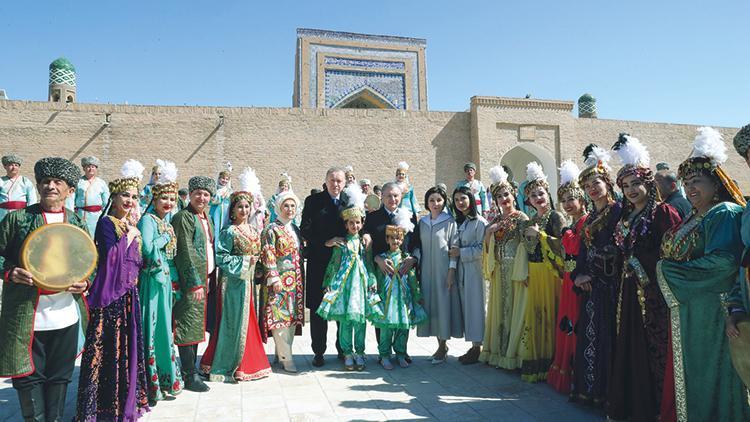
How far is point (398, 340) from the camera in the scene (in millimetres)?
4777

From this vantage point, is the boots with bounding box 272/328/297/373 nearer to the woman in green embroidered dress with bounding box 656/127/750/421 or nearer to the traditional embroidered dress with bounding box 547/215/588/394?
the traditional embroidered dress with bounding box 547/215/588/394

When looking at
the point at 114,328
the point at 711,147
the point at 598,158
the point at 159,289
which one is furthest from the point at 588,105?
the point at 114,328

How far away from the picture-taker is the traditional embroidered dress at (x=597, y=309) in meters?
3.33

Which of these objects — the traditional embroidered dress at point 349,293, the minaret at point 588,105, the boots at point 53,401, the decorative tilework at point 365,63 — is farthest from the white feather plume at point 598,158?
the minaret at point 588,105

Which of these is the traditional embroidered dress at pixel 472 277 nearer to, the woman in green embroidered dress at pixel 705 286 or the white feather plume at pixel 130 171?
the woman in green embroidered dress at pixel 705 286

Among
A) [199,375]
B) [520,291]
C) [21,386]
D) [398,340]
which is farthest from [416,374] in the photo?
[21,386]

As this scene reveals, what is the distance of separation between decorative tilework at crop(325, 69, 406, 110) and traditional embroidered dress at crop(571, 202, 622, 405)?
16.7 meters

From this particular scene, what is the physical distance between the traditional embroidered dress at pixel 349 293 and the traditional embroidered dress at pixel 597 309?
1775 millimetres

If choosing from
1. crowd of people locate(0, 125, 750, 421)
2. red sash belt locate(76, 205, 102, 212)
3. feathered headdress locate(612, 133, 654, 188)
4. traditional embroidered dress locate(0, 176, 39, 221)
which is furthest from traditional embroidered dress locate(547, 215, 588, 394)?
traditional embroidered dress locate(0, 176, 39, 221)

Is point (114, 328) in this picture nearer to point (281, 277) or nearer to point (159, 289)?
point (159, 289)

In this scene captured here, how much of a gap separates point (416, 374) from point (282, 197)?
2016 mm

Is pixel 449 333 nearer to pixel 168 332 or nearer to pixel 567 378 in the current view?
pixel 567 378

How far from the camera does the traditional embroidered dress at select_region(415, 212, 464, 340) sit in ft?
15.8

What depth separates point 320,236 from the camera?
4.86 meters
